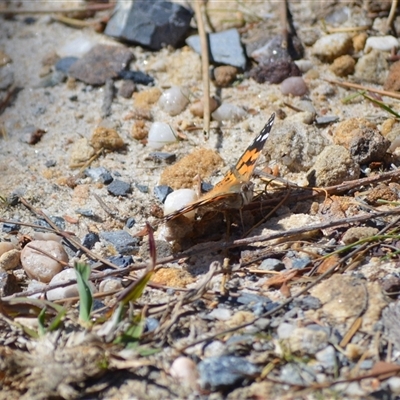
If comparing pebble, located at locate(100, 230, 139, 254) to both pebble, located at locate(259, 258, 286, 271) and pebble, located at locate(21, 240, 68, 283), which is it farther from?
pebble, located at locate(259, 258, 286, 271)

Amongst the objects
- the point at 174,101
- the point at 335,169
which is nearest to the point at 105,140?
the point at 174,101

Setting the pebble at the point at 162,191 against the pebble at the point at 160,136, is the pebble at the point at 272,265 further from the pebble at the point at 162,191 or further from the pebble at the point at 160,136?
the pebble at the point at 160,136

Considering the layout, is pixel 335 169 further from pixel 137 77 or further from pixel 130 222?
pixel 137 77

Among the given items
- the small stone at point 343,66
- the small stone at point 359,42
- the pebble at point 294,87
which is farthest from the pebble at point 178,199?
the small stone at point 359,42

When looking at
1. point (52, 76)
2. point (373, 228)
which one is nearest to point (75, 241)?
point (373, 228)

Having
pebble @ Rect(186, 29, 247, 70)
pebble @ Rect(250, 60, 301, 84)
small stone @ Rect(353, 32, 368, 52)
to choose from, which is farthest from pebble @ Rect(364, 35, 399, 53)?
pebble @ Rect(186, 29, 247, 70)

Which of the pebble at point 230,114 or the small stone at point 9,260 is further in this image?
the pebble at point 230,114

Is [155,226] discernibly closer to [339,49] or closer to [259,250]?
[259,250]
